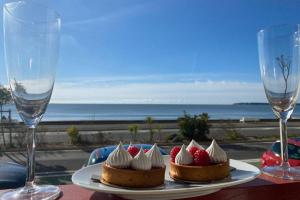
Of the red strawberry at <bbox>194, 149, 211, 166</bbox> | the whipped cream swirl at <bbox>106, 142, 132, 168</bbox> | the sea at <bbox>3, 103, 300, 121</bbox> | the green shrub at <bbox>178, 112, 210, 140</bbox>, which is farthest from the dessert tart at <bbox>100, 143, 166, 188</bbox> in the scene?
the sea at <bbox>3, 103, 300, 121</bbox>

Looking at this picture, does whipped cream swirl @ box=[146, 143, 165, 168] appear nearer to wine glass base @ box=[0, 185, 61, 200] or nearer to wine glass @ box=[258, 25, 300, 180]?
wine glass base @ box=[0, 185, 61, 200]

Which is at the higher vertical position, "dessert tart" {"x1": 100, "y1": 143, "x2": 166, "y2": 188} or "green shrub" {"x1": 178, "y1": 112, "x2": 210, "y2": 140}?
"dessert tart" {"x1": 100, "y1": 143, "x2": 166, "y2": 188}

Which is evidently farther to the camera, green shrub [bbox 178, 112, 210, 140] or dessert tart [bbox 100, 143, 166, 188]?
green shrub [bbox 178, 112, 210, 140]

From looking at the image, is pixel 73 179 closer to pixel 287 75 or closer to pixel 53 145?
pixel 287 75

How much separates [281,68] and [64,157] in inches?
538

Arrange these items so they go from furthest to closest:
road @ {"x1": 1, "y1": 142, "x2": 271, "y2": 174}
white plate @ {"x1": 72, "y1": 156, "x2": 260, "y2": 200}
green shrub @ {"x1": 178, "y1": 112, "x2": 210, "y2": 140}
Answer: green shrub @ {"x1": 178, "y1": 112, "x2": 210, "y2": 140} → road @ {"x1": 1, "y1": 142, "x2": 271, "y2": 174} → white plate @ {"x1": 72, "y1": 156, "x2": 260, "y2": 200}

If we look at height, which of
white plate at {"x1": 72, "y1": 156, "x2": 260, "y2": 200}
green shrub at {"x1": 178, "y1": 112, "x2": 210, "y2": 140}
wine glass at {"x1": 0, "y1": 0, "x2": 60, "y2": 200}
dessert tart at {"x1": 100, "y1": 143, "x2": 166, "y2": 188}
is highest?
wine glass at {"x1": 0, "y1": 0, "x2": 60, "y2": 200}

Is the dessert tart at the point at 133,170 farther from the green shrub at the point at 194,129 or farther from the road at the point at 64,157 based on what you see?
the green shrub at the point at 194,129

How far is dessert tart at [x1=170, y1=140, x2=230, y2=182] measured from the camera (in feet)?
4.49

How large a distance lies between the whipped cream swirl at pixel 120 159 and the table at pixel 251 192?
12cm

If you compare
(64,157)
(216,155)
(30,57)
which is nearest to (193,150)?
(216,155)

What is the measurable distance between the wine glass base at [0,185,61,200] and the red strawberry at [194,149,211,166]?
1.87 ft

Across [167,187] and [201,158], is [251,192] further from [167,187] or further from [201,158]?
[167,187]

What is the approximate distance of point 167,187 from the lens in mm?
1263
